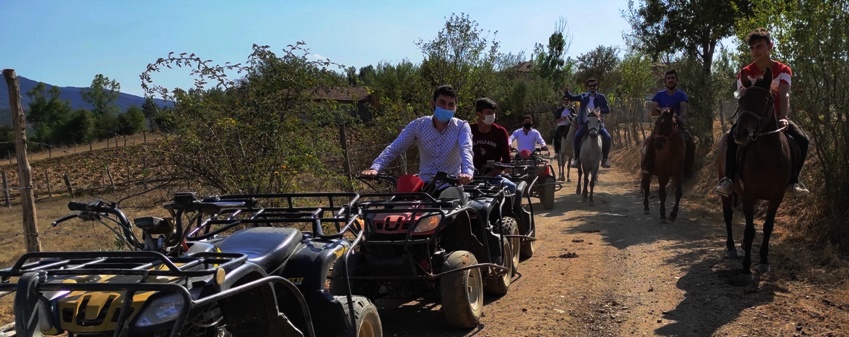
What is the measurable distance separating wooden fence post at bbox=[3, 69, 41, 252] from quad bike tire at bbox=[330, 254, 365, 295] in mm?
3522

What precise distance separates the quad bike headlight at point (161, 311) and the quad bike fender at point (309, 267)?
1088 millimetres

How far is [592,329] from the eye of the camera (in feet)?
18.5

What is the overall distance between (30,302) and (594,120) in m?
13.3

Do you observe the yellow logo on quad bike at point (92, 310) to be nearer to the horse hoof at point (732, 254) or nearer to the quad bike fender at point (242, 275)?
the quad bike fender at point (242, 275)

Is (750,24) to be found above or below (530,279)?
above

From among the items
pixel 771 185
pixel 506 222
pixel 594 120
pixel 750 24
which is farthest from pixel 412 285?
pixel 594 120

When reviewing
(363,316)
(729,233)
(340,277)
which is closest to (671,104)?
(729,233)

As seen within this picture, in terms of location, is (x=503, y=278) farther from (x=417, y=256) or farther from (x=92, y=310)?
(x=92, y=310)

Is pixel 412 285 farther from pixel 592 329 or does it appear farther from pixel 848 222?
pixel 848 222

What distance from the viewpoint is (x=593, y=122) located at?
48.3ft

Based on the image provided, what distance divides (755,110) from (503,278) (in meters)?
3.24

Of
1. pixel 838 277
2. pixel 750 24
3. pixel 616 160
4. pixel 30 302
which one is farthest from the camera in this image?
pixel 616 160

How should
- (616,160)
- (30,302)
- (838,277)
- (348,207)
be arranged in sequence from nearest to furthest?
1. (30,302)
2. (348,207)
3. (838,277)
4. (616,160)

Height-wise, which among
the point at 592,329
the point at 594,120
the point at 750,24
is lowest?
the point at 592,329
